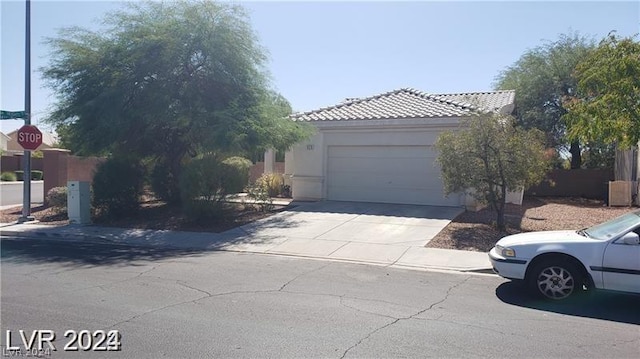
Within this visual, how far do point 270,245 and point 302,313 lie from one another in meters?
5.62

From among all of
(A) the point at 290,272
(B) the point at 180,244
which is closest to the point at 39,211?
(B) the point at 180,244

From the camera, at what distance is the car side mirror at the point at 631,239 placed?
6.55 meters

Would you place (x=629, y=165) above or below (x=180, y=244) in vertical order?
above

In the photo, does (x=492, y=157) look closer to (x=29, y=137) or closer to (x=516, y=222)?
(x=516, y=222)

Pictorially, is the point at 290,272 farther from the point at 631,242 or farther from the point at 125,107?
the point at 125,107

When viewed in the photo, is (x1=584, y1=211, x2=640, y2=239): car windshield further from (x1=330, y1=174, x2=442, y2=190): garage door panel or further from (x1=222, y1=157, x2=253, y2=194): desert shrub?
(x1=222, y1=157, x2=253, y2=194): desert shrub

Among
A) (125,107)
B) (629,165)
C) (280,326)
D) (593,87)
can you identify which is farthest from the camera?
(629,165)

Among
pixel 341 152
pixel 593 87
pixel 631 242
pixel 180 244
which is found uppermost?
pixel 593 87

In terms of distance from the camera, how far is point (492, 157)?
12531 mm

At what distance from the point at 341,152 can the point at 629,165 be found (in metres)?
12.0

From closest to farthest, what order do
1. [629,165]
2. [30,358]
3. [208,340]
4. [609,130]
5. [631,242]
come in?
[30,358] < [208,340] < [631,242] < [609,130] < [629,165]

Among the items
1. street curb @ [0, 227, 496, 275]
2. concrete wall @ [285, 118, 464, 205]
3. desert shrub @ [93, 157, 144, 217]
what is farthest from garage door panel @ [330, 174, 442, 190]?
street curb @ [0, 227, 496, 275]

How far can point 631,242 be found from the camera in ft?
21.6

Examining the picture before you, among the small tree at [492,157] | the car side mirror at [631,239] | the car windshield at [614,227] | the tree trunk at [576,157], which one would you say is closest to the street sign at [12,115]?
the small tree at [492,157]
